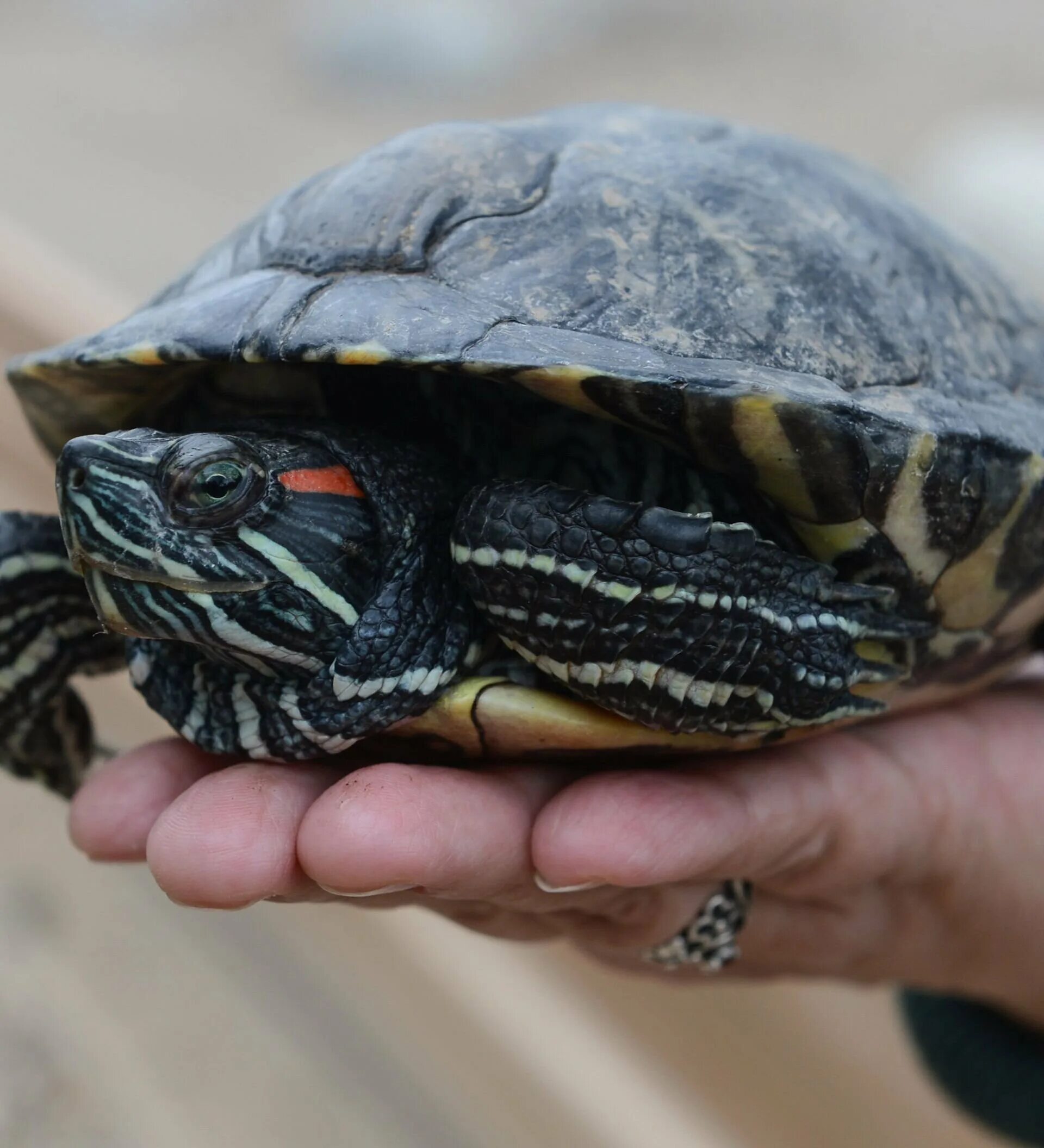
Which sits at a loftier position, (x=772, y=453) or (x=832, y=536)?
(x=772, y=453)

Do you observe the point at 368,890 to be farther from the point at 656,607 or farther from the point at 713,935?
the point at 713,935

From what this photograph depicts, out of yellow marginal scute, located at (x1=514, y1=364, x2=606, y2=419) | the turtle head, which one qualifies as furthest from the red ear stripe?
yellow marginal scute, located at (x1=514, y1=364, x2=606, y2=419)

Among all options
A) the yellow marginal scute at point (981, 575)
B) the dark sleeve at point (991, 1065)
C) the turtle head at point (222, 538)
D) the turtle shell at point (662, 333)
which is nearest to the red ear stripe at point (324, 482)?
the turtle head at point (222, 538)

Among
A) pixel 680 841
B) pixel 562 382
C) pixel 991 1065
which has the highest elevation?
pixel 562 382

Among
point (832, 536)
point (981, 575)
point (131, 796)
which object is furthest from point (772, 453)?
point (131, 796)

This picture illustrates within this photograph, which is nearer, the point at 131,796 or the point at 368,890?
the point at 368,890

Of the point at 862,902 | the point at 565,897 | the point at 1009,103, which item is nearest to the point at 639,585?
the point at 565,897

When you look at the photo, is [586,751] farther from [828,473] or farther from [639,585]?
[828,473]

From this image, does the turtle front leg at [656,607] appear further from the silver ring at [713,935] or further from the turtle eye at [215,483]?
the silver ring at [713,935]
